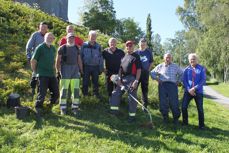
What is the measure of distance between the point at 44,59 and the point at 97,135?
2247 millimetres

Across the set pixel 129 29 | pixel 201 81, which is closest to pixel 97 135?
pixel 201 81

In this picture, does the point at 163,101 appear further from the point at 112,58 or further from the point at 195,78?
the point at 112,58

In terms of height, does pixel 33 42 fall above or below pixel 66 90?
above

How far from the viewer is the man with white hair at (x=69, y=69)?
9.55 m

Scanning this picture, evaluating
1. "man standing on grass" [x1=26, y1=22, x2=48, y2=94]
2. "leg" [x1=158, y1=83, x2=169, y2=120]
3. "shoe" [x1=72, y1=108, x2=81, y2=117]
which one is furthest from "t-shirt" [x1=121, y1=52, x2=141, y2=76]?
"man standing on grass" [x1=26, y1=22, x2=48, y2=94]

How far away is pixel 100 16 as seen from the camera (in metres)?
58.1

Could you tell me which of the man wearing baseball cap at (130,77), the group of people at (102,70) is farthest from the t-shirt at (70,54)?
the man wearing baseball cap at (130,77)

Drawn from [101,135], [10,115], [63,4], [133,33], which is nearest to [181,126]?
[101,135]

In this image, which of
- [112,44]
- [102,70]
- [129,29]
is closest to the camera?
[112,44]

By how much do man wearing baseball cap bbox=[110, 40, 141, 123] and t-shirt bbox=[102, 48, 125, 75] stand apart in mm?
608

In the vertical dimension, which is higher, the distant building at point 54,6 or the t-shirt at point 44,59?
the distant building at point 54,6

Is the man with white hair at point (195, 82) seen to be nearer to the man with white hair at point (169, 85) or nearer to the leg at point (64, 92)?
the man with white hair at point (169, 85)

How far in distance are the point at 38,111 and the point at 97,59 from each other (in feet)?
7.26

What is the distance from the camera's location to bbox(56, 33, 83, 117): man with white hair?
9547 mm
